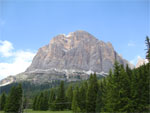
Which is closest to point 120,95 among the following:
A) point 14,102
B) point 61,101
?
point 61,101

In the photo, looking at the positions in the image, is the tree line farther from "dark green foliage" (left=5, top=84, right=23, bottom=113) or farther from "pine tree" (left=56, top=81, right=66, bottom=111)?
"pine tree" (left=56, top=81, right=66, bottom=111)

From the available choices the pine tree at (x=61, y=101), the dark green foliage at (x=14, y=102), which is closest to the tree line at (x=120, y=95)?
the dark green foliage at (x=14, y=102)

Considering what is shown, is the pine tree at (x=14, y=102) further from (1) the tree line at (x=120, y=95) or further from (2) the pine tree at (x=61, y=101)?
(2) the pine tree at (x=61, y=101)

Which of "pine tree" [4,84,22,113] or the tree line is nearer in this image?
the tree line

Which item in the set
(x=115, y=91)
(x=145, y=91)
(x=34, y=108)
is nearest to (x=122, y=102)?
(x=115, y=91)

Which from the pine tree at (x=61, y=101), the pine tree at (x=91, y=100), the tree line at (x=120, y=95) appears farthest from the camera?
the pine tree at (x=61, y=101)

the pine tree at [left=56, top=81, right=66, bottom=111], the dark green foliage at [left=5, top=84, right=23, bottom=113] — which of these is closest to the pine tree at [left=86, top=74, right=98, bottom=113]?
the pine tree at [left=56, top=81, right=66, bottom=111]

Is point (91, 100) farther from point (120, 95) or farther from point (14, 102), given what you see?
point (14, 102)

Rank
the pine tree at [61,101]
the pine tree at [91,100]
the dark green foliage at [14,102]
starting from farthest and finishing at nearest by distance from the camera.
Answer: the pine tree at [61,101] < the dark green foliage at [14,102] < the pine tree at [91,100]

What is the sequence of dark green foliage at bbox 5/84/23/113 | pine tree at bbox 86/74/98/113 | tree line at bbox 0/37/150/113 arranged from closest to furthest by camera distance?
tree line at bbox 0/37/150/113 → pine tree at bbox 86/74/98/113 → dark green foliage at bbox 5/84/23/113

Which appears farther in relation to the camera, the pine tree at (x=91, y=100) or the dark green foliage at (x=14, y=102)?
the dark green foliage at (x=14, y=102)

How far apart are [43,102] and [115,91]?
47.6 meters

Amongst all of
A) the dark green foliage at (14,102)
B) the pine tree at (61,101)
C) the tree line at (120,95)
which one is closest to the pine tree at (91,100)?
the tree line at (120,95)

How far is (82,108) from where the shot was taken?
4656 cm
